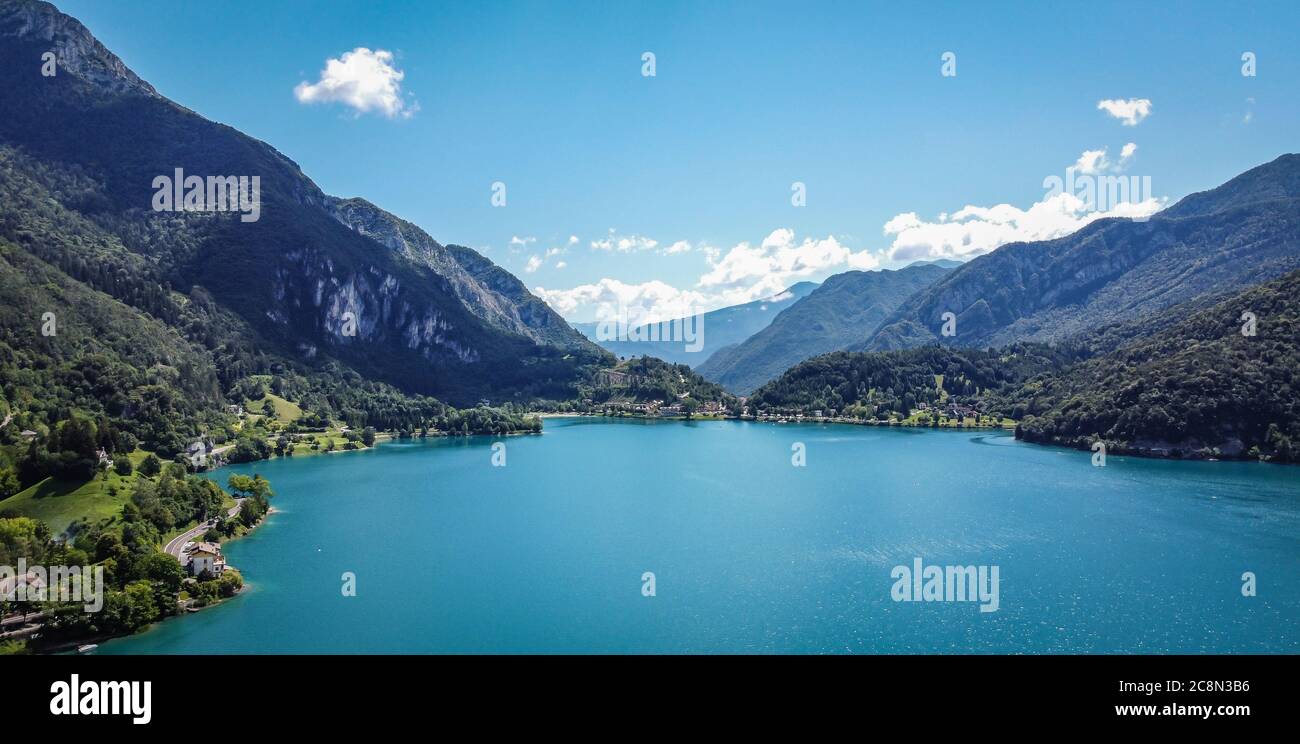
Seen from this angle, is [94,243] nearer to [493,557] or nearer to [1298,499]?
[493,557]

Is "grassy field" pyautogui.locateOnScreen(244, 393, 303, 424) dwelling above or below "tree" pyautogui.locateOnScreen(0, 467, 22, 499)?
above

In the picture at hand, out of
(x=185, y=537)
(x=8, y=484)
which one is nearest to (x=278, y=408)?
(x=8, y=484)

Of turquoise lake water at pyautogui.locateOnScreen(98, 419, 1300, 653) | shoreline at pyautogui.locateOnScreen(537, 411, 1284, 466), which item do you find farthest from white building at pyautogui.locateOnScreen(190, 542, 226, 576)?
shoreline at pyautogui.locateOnScreen(537, 411, 1284, 466)

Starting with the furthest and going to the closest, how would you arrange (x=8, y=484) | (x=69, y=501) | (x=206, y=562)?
(x=8, y=484)
(x=69, y=501)
(x=206, y=562)

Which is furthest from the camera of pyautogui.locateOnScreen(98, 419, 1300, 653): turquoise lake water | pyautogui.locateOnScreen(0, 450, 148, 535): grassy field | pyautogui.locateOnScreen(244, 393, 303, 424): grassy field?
pyautogui.locateOnScreen(244, 393, 303, 424): grassy field

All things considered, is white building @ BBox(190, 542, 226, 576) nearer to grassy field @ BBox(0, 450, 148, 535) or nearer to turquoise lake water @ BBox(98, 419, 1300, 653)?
turquoise lake water @ BBox(98, 419, 1300, 653)

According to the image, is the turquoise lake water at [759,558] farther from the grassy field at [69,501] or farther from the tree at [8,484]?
the tree at [8,484]

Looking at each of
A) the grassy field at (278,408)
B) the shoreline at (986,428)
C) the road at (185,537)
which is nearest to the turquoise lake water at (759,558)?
the road at (185,537)

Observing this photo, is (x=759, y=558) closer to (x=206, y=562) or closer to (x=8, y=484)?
(x=206, y=562)
